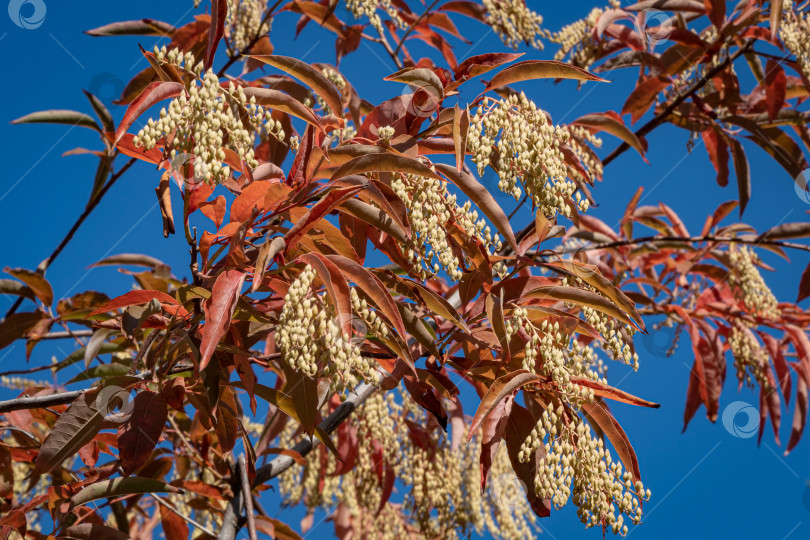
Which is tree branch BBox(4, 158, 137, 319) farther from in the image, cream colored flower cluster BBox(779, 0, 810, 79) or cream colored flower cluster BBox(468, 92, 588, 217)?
cream colored flower cluster BBox(779, 0, 810, 79)

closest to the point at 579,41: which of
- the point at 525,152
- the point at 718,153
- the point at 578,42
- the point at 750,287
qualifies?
→ the point at 578,42

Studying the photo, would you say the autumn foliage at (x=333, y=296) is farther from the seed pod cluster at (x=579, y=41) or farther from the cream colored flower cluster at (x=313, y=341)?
the seed pod cluster at (x=579, y=41)

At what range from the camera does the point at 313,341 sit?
2.82 feet

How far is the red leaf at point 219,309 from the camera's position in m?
0.85

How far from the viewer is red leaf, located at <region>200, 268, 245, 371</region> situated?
0.85 m

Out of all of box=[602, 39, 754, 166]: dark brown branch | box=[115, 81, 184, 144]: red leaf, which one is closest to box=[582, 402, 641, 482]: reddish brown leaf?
box=[115, 81, 184, 144]: red leaf

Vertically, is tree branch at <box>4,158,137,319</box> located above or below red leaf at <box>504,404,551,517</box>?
above

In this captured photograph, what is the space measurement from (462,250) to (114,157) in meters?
0.95

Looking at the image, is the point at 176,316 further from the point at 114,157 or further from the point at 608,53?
the point at 608,53

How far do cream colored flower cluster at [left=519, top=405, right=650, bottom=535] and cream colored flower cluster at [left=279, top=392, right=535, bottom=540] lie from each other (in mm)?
866

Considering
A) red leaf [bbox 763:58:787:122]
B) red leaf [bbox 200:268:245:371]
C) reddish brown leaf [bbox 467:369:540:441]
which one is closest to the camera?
red leaf [bbox 200:268:245:371]

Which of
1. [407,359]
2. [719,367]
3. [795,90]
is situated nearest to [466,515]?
[719,367]

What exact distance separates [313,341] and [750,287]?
1.66 m

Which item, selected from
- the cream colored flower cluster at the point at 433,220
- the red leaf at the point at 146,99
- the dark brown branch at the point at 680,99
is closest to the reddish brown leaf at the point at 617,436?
the cream colored flower cluster at the point at 433,220
